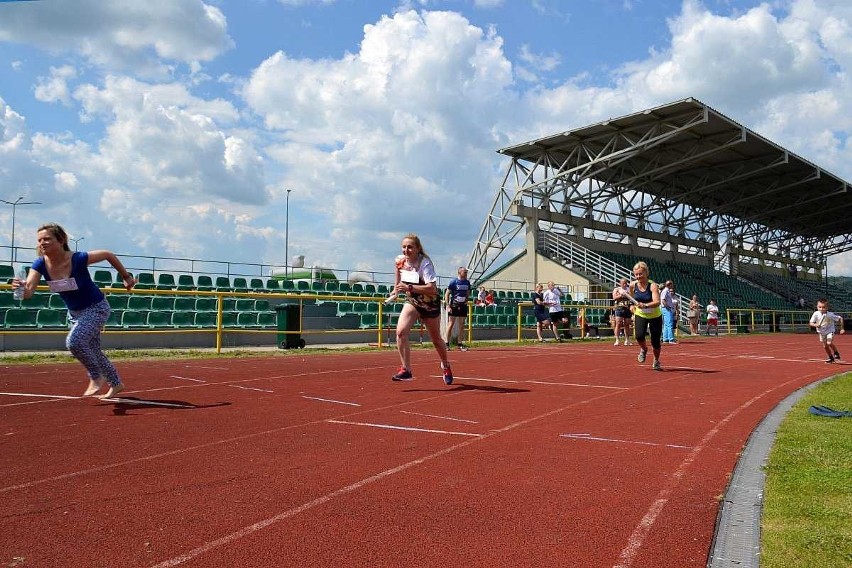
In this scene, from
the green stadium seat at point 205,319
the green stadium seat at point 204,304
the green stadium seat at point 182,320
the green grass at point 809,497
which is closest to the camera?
the green grass at point 809,497

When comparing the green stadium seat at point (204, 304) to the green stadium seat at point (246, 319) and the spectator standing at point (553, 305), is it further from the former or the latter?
the spectator standing at point (553, 305)

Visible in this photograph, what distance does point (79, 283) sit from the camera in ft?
21.7

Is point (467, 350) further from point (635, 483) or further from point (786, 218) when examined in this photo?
point (786, 218)

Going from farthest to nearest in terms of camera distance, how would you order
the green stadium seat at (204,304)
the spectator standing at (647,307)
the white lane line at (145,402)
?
the green stadium seat at (204,304), the spectator standing at (647,307), the white lane line at (145,402)

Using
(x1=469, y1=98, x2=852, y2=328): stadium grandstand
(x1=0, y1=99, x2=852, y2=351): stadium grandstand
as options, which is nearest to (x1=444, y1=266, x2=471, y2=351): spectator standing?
(x1=0, y1=99, x2=852, y2=351): stadium grandstand

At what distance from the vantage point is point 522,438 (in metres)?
5.48

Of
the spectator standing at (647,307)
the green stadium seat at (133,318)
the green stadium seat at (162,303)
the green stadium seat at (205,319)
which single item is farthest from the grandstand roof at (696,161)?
the green stadium seat at (133,318)

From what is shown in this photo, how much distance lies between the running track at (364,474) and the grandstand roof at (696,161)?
30.0 meters

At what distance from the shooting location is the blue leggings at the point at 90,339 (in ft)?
21.6

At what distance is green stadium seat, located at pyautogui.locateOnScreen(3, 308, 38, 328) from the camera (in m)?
16.3

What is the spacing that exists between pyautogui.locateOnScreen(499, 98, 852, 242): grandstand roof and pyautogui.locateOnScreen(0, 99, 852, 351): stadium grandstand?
0.12 m

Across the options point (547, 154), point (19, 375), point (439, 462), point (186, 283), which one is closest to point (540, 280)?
point (547, 154)

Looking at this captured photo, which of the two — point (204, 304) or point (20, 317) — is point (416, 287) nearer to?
point (20, 317)

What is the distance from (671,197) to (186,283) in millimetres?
36652
